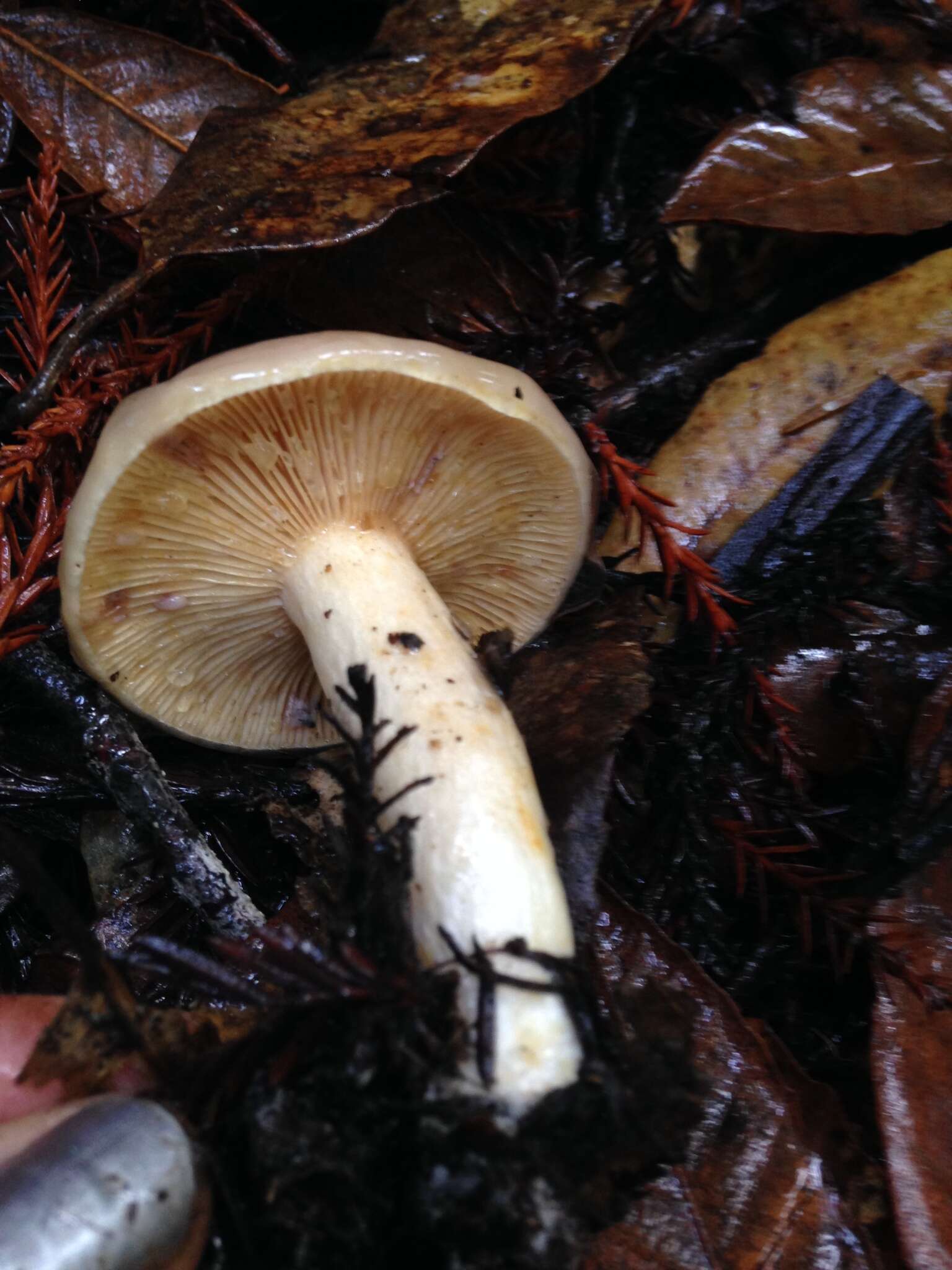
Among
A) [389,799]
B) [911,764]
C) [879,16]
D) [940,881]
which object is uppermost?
[879,16]

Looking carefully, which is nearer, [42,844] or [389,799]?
[389,799]

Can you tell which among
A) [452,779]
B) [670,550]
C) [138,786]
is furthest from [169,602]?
[670,550]

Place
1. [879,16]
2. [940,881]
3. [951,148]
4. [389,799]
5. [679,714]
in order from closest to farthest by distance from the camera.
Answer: [389,799] < [940,881] < [679,714] < [951,148] < [879,16]

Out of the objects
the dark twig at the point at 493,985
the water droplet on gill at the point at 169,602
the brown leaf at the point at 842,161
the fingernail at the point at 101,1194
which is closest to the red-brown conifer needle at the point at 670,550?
the brown leaf at the point at 842,161

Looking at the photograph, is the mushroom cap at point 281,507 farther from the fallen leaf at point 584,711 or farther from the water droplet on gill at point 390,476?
the fallen leaf at point 584,711

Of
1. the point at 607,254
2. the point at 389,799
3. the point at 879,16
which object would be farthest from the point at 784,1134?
the point at 879,16

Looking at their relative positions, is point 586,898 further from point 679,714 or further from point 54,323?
point 54,323
